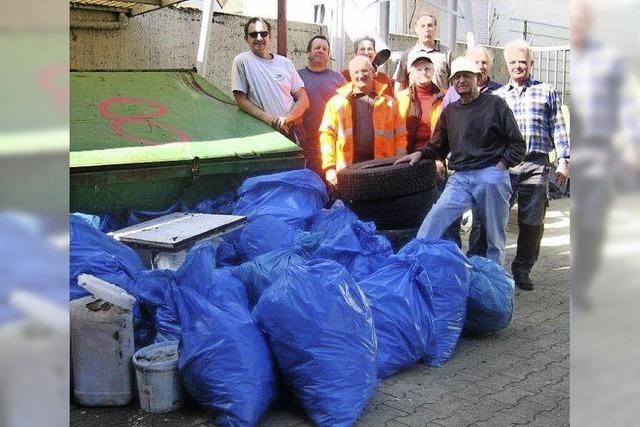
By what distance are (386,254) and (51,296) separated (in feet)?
9.62

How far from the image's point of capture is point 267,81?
5.91m

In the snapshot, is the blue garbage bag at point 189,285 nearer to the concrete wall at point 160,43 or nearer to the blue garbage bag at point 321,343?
the blue garbage bag at point 321,343

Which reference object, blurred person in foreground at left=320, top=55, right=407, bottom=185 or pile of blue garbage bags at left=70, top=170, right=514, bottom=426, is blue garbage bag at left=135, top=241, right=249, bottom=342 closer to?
pile of blue garbage bags at left=70, top=170, right=514, bottom=426

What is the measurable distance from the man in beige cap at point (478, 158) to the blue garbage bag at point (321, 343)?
1847 millimetres

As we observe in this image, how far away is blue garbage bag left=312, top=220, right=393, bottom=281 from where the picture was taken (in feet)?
13.5

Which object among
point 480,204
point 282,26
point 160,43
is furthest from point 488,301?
point 160,43

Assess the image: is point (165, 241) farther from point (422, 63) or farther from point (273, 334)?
point (422, 63)

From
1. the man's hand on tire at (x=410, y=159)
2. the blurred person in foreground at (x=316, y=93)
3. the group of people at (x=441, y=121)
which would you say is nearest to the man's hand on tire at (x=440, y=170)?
the group of people at (x=441, y=121)

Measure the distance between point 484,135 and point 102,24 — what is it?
4330 mm

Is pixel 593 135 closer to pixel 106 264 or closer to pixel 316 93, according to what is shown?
pixel 106 264

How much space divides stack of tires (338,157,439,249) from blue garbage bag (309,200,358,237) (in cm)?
18

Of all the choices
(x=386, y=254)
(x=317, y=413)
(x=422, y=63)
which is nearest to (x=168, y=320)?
(x=317, y=413)

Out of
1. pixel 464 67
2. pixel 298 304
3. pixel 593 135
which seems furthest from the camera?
pixel 464 67

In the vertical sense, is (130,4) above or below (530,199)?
above
